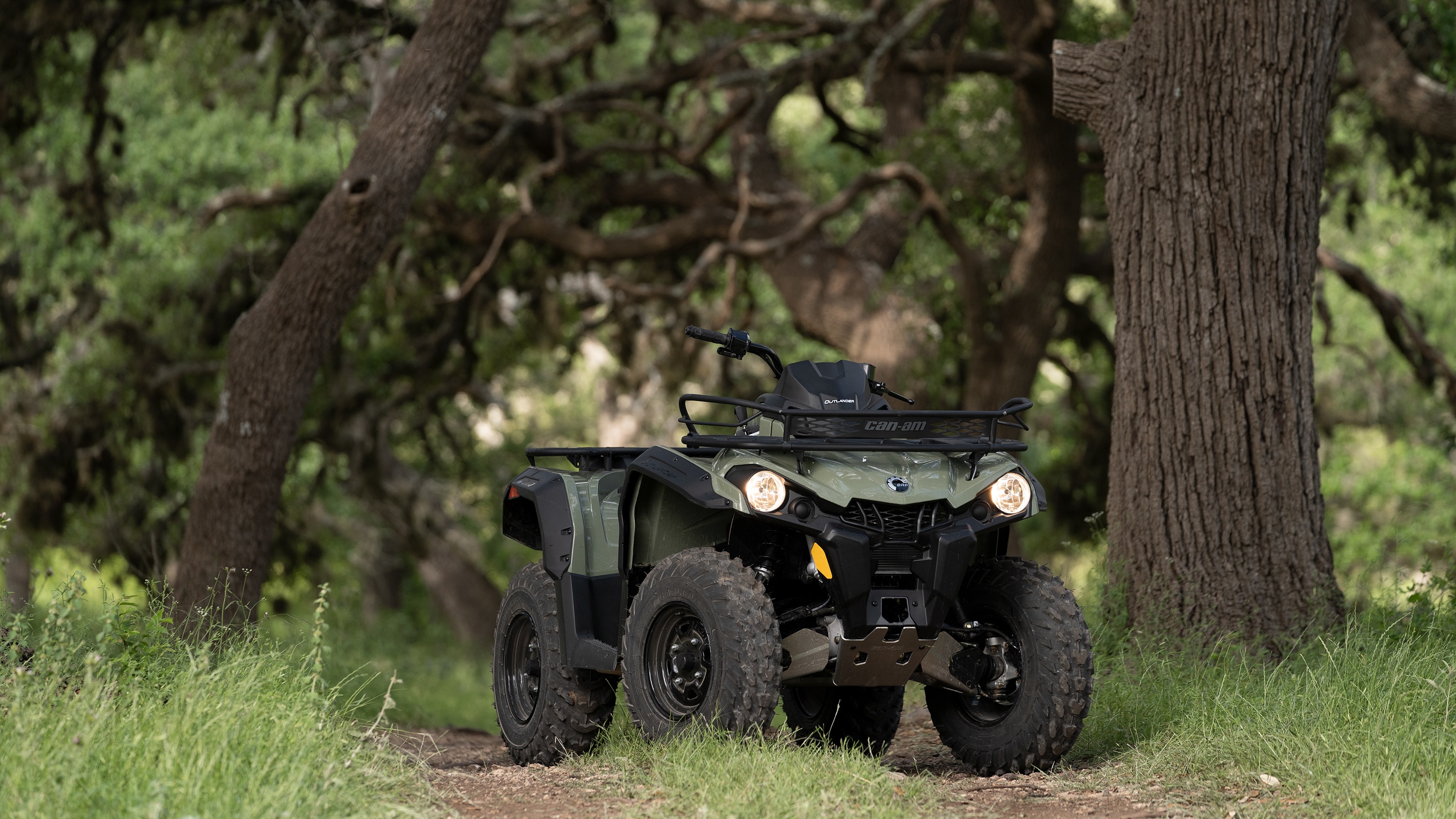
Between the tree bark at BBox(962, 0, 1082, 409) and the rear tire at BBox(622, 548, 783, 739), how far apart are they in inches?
Result: 284

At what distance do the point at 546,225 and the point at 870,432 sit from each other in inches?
354

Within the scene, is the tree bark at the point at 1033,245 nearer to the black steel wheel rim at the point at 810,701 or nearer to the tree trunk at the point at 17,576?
the black steel wheel rim at the point at 810,701

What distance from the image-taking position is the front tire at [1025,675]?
17.0 feet

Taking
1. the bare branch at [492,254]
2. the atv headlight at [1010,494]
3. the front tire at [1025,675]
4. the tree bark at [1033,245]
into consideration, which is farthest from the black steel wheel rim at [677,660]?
the bare branch at [492,254]

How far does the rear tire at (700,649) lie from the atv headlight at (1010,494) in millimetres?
967

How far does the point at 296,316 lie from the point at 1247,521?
5.30 meters

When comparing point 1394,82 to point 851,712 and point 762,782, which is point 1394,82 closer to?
point 851,712

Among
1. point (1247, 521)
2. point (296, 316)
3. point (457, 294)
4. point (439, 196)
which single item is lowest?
point (1247, 521)

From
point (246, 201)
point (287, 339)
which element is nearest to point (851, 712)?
point (287, 339)

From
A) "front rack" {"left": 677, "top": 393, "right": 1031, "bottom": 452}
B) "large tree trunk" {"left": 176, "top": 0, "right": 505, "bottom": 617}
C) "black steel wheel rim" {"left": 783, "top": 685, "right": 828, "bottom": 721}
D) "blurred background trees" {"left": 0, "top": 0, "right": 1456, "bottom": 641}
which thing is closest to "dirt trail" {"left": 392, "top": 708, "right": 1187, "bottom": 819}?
"black steel wheel rim" {"left": 783, "top": 685, "right": 828, "bottom": 721}

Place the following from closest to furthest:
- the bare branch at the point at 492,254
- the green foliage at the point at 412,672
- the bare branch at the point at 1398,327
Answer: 1. the green foliage at the point at 412,672
2. the bare branch at the point at 1398,327
3. the bare branch at the point at 492,254

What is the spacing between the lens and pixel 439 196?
1337 cm

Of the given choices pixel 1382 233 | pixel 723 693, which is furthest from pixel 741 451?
pixel 1382 233

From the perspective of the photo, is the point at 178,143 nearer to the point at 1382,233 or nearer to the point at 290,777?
the point at 290,777
